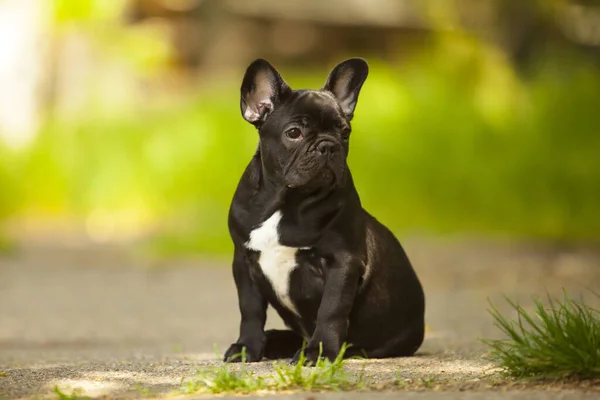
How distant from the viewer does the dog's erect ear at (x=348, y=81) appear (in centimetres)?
532

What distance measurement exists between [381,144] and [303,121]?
12.1 metres

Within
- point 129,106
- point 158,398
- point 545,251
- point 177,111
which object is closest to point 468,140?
point 545,251

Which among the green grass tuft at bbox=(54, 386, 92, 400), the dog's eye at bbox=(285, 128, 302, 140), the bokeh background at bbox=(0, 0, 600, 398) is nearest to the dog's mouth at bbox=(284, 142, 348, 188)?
the dog's eye at bbox=(285, 128, 302, 140)

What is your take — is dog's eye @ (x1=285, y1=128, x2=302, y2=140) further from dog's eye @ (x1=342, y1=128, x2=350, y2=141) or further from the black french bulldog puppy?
dog's eye @ (x1=342, y1=128, x2=350, y2=141)

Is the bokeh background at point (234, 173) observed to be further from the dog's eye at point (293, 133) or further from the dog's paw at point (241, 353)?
the dog's eye at point (293, 133)

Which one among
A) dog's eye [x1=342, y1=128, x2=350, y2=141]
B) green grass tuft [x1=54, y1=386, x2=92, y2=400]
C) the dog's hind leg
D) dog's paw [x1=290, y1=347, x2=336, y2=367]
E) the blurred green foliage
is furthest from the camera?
the blurred green foliage

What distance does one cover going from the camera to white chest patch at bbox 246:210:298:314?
16.4ft

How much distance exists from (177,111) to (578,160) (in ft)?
23.3

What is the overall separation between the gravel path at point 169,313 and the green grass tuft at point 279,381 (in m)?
0.15

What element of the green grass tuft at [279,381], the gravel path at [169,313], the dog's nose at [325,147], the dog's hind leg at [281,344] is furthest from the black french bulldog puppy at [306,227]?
the green grass tuft at [279,381]

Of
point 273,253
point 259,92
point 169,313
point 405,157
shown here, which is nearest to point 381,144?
point 405,157

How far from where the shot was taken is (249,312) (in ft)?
17.1

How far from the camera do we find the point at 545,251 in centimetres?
1421

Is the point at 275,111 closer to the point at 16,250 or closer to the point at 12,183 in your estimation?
the point at 16,250
